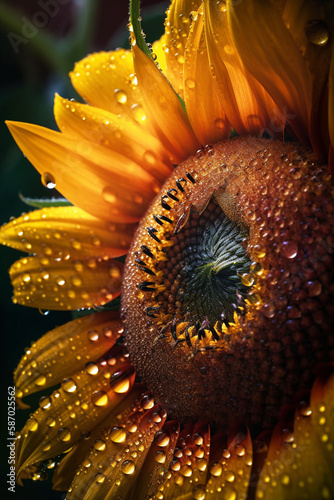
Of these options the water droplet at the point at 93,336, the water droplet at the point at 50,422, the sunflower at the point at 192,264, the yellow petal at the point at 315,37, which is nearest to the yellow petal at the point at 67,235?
the sunflower at the point at 192,264

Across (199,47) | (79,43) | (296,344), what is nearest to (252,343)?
(296,344)

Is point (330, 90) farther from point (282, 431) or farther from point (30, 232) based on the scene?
point (30, 232)

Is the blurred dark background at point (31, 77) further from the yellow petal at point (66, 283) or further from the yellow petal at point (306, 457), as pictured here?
the yellow petal at point (306, 457)

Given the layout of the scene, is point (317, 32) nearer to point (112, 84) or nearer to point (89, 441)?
point (112, 84)

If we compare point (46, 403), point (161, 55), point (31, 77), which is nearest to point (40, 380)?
point (46, 403)

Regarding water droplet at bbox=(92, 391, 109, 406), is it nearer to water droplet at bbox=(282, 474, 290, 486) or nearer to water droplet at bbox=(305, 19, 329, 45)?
water droplet at bbox=(282, 474, 290, 486)

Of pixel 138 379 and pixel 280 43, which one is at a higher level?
pixel 280 43
